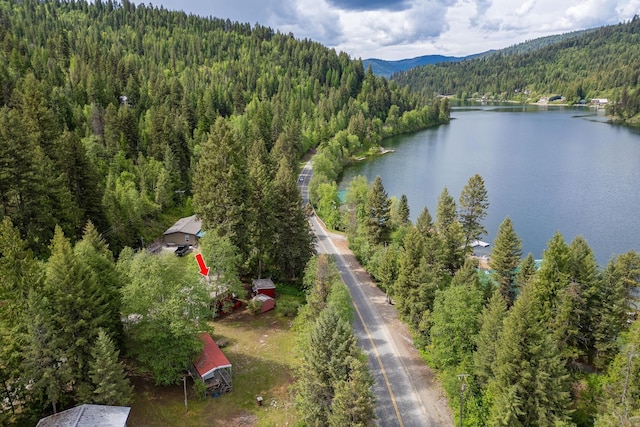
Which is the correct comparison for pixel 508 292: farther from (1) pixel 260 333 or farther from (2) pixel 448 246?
(1) pixel 260 333

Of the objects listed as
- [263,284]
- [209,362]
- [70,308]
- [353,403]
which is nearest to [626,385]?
[353,403]

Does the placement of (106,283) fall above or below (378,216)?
above

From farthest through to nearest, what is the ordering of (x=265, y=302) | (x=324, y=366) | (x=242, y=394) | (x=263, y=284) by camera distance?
(x=263, y=284), (x=265, y=302), (x=242, y=394), (x=324, y=366)

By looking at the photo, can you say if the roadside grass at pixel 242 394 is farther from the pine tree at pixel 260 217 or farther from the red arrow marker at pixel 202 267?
the pine tree at pixel 260 217

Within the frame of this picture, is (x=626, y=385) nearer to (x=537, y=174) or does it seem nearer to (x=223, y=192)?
(x=223, y=192)

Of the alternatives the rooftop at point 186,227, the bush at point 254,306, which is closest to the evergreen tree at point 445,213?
the bush at point 254,306
